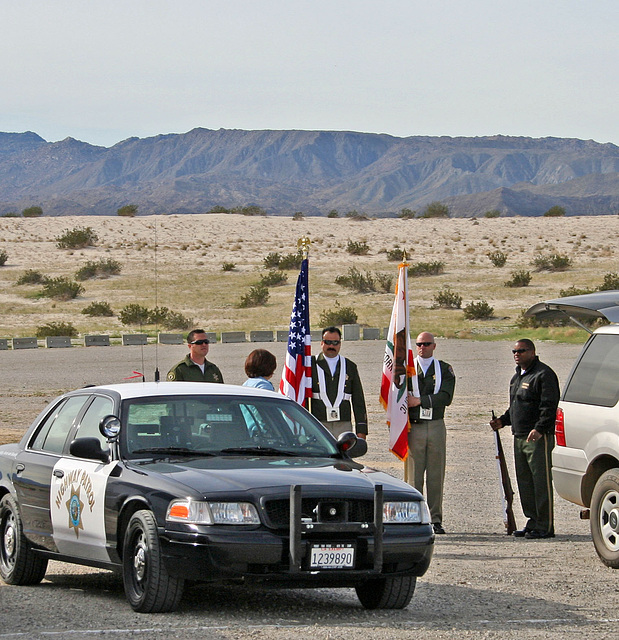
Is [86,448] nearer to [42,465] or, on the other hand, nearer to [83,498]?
[83,498]

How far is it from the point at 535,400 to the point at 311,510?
4734 mm

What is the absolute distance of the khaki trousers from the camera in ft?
37.0

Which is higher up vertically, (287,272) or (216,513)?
(216,513)

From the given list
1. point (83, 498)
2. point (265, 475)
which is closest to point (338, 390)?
point (83, 498)

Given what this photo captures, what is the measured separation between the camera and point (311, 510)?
696cm

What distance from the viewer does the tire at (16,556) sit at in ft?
28.1

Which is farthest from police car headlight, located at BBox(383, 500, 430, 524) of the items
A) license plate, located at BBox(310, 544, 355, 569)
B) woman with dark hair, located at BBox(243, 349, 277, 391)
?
A: woman with dark hair, located at BBox(243, 349, 277, 391)

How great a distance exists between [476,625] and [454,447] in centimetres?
1139

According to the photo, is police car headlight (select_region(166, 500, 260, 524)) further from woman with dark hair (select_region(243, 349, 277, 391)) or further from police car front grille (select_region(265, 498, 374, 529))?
woman with dark hair (select_region(243, 349, 277, 391))

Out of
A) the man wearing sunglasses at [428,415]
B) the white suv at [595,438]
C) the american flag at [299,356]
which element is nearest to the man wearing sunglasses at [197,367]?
the american flag at [299,356]

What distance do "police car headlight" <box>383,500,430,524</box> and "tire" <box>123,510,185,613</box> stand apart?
52.6 inches

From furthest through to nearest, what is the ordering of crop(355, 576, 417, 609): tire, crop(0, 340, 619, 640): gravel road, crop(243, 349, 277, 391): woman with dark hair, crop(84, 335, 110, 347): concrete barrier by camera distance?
crop(84, 335, 110, 347): concrete barrier, crop(243, 349, 277, 391): woman with dark hair, crop(355, 576, 417, 609): tire, crop(0, 340, 619, 640): gravel road

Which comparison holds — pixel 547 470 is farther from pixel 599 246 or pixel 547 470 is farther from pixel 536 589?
pixel 599 246

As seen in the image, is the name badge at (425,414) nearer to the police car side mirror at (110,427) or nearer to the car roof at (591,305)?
the car roof at (591,305)
